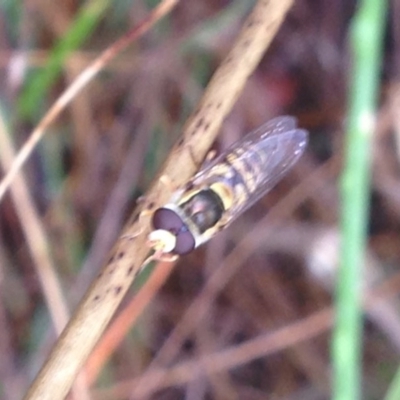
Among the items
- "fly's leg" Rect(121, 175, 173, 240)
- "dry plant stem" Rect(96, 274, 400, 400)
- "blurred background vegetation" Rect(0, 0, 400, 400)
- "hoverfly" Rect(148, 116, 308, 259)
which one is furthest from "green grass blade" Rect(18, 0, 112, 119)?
"dry plant stem" Rect(96, 274, 400, 400)

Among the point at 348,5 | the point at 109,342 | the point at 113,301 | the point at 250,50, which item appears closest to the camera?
the point at 113,301

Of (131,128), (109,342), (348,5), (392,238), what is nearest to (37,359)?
(109,342)

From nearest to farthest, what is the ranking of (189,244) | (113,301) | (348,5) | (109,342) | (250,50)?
(113,301) → (250,50) → (189,244) → (109,342) → (348,5)

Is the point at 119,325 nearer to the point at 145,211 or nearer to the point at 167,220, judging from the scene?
the point at 167,220

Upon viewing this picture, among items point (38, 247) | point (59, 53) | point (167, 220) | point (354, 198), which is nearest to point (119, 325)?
point (38, 247)

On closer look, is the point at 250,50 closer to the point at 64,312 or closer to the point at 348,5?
the point at 64,312
